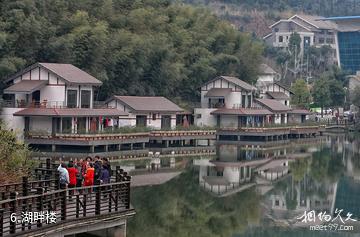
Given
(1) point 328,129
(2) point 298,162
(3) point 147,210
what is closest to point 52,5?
(2) point 298,162

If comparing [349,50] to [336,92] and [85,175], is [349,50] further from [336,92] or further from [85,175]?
[85,175]

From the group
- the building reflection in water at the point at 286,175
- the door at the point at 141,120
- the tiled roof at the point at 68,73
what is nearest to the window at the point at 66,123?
the tiled roof at the point at 68,73

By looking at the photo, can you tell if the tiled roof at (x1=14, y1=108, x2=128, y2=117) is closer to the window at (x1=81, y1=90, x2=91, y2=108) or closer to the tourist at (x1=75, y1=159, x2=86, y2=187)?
the window at (x1=81, y1=90, x2=91, y2=108)

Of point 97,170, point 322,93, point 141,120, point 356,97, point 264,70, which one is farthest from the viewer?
point 322,93

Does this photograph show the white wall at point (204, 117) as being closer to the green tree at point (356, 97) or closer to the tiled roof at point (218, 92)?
the tiled roof at point (218, 92)

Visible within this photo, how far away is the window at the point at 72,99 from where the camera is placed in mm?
50156

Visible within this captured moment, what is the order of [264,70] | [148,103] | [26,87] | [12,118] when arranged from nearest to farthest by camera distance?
[12,118], [26,87], [148,103], [264,70]

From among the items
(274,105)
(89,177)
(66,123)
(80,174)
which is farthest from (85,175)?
(274,105)

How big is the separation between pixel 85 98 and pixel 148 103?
728cm

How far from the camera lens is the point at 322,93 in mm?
90625

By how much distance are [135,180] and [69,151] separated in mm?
11202

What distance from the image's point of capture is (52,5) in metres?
56.4

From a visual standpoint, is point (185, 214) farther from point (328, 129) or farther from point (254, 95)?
point (328, 129)

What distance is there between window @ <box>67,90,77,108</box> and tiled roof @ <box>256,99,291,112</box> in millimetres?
26390
